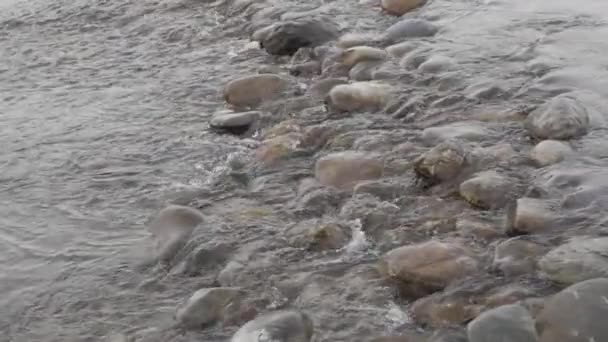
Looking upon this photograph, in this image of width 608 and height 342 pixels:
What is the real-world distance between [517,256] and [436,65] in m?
2.79

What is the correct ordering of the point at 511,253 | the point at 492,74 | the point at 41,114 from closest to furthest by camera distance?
the point at 511,253, the point at 492,74, the point at 41,114

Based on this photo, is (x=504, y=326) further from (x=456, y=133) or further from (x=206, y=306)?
(x=456, y=133)

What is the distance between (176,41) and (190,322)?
5158mm

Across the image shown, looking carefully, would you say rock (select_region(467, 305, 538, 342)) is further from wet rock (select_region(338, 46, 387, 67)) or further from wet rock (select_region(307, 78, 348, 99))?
wet rock (select_region(338, 46, 387, 67))

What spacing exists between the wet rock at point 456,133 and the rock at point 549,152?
1.34ft

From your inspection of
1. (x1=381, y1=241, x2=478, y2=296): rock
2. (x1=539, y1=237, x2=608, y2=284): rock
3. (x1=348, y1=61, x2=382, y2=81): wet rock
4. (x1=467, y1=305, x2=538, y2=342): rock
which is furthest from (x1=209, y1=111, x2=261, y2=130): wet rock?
(x1=467, y1=305, x2=538, y2=342): rock

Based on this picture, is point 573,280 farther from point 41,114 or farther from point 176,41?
point 176,41

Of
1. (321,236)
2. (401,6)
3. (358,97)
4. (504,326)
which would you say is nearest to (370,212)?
(321,236)

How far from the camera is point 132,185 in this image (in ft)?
16.9

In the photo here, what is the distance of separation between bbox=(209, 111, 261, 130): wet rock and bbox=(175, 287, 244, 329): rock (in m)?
2.21

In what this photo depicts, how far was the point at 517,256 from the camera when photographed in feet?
12.0

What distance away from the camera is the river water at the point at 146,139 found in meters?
3.88

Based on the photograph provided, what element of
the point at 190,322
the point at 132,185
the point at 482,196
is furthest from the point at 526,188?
the point at 132,185

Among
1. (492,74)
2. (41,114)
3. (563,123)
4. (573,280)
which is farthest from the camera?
(41,114)
